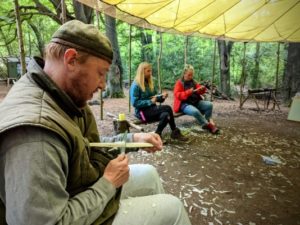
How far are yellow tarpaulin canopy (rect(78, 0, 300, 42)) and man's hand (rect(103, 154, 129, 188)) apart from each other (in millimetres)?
3220

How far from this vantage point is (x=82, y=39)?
1.23 metres

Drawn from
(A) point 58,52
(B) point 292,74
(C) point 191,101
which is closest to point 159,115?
(C) point 191,101

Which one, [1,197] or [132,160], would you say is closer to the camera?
[1,197]

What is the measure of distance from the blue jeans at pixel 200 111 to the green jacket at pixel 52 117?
15.2 feet

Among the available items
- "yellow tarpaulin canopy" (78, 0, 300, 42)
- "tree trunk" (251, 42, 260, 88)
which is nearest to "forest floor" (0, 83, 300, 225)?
"yellow tarpaulin canopy" (78, 0, 300, 42)

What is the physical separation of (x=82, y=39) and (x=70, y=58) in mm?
102

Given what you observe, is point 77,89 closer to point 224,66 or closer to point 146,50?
point 224,66

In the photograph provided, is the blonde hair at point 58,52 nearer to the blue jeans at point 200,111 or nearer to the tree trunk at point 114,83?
the blue jeans at point 200,111

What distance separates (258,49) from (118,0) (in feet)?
43.2

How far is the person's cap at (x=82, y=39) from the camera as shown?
123 cm

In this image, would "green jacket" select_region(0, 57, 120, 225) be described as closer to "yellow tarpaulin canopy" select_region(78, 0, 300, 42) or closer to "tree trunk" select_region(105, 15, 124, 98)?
"yellow tarpaulin canopy" select_region(78, 0, 300, 42)

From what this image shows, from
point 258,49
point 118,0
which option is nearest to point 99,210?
point 118,0

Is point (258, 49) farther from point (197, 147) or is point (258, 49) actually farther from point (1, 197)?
point (1, 197)

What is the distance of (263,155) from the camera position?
4.73m
